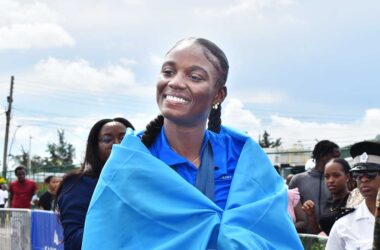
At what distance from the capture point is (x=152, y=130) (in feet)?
9.46

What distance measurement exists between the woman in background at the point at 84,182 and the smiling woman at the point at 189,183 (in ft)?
4.34

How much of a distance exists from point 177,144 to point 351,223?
1.95 meters

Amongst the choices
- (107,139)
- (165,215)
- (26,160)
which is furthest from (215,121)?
(26,160)

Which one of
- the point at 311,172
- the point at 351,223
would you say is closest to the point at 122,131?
the point at 351,223

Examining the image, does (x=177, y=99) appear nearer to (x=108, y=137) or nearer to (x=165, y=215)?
(x=165, y=215)

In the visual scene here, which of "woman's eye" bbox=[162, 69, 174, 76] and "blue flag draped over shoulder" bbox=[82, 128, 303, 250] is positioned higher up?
"woman's eye" bbox=[162, 69, 174, 76]

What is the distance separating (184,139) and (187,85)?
22cm

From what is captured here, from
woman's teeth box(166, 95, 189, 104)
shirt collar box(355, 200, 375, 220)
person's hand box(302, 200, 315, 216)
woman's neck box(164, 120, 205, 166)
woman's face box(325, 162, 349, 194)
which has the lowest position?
person's hand box(302, 200, 315, 216)

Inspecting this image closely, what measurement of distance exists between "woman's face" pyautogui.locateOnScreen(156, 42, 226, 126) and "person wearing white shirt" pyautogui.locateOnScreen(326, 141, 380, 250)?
1.84 meters

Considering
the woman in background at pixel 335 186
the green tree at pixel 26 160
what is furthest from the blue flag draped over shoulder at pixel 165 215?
the green tree at pixel 26 160

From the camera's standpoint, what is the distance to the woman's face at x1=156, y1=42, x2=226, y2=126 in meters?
2.77

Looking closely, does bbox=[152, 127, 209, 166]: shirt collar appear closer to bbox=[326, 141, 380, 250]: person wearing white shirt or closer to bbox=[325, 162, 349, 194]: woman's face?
bbox=[326, 141, 380, 250]: person wearing white shirt

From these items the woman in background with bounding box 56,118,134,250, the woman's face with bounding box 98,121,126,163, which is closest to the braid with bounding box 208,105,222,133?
the woman in background with bounding box 56,118,134,250

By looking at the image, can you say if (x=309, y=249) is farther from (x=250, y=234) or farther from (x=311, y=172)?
(x=250, y=234)
